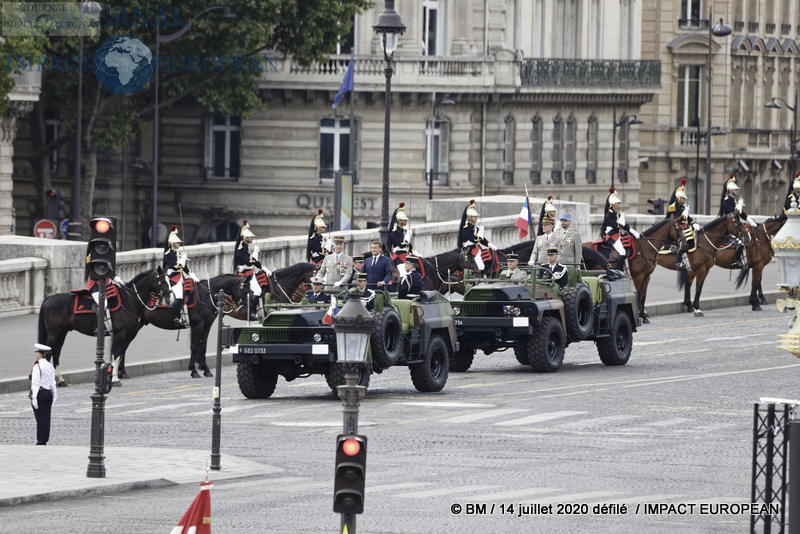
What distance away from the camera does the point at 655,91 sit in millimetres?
89000

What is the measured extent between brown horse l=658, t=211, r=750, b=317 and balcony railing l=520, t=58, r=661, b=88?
3217 cm

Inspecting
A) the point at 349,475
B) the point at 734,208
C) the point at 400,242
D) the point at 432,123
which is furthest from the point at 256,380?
A: the point at 432,123

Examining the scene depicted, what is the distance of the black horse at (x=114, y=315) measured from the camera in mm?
35594

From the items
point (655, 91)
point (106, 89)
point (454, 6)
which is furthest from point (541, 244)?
point (655, 91)

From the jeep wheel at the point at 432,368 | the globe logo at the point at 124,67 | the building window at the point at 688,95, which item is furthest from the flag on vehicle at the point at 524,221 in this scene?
the building window at the point at 688,95

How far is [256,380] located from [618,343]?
26.8 feet

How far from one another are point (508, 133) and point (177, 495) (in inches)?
2374

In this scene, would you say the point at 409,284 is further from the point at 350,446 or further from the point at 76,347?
the point at 350,446

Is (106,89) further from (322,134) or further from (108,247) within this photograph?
(108,247)

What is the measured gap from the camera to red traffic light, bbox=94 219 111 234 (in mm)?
24969

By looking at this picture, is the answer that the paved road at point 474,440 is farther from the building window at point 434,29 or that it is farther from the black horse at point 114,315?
the building window at point 434,29

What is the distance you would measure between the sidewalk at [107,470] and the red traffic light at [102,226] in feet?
9.02

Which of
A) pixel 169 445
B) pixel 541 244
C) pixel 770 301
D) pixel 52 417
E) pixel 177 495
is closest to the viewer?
pixel 177 495

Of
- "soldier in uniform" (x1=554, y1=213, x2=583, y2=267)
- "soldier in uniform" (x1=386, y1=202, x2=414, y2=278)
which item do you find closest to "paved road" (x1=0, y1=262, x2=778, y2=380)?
"soldier in uniform" (x1=386, y1=202, x2=414, y2=278)
